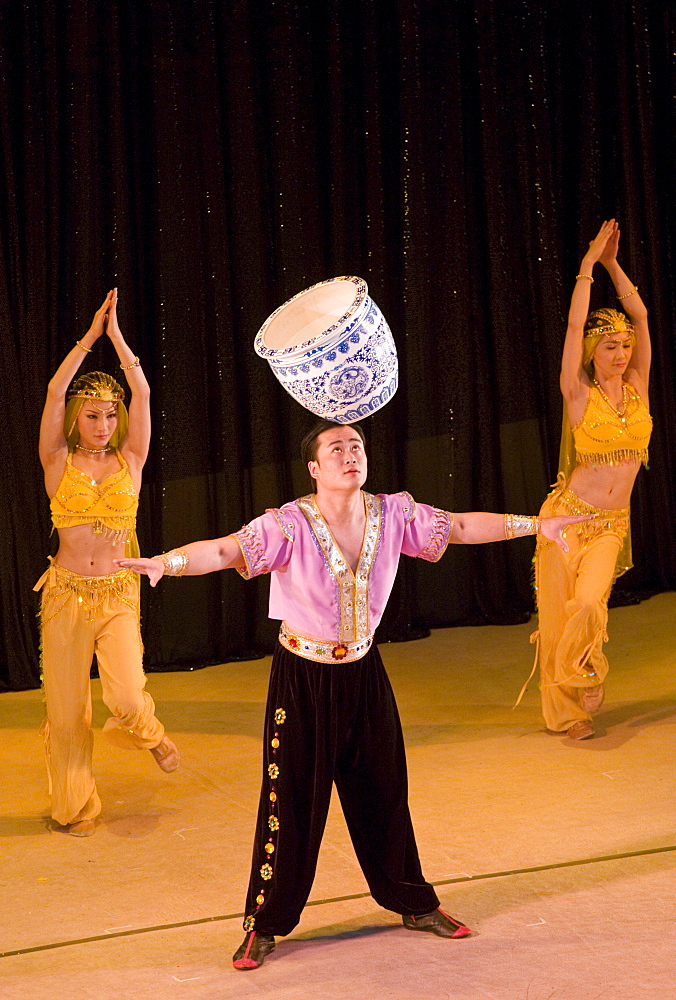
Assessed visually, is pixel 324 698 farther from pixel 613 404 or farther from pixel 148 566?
pixel 613 404

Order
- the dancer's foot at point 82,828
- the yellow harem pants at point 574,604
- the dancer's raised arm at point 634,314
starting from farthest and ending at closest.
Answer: the dancer's raised arm at point 634,314 < the yellow harem pants at point 574,604 < the dancer's foot at point 82,828

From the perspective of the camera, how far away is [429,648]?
657 centimetres

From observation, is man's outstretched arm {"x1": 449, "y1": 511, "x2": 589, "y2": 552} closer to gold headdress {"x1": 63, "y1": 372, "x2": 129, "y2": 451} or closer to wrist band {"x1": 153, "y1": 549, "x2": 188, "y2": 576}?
wrist band {"x1": 153, "y1": 549, "x2": 188, "y2": 576}

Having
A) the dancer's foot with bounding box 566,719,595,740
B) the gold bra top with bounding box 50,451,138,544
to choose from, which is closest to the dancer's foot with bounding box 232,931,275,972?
the gold bra top with bounding box 50,451,138,544

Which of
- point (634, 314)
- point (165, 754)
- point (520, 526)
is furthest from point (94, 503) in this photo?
point (634, 314)

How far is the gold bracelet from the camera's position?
3.12 metres

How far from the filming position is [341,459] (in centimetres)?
305

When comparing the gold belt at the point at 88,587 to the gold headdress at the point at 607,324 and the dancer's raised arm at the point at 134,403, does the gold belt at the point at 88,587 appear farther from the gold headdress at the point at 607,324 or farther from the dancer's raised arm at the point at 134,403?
the gold headdress at the point at 607,324

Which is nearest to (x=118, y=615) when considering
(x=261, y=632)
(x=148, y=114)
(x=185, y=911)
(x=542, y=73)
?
(x=185, y=911)

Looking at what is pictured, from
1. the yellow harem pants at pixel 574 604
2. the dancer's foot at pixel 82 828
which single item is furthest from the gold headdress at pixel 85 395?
the yellow harem pants at pixel 574 604

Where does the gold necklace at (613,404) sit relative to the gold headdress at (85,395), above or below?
below

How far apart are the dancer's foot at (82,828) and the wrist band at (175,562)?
1.58 m

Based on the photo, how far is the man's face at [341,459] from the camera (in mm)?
3047

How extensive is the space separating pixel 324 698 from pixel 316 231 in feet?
12.8
